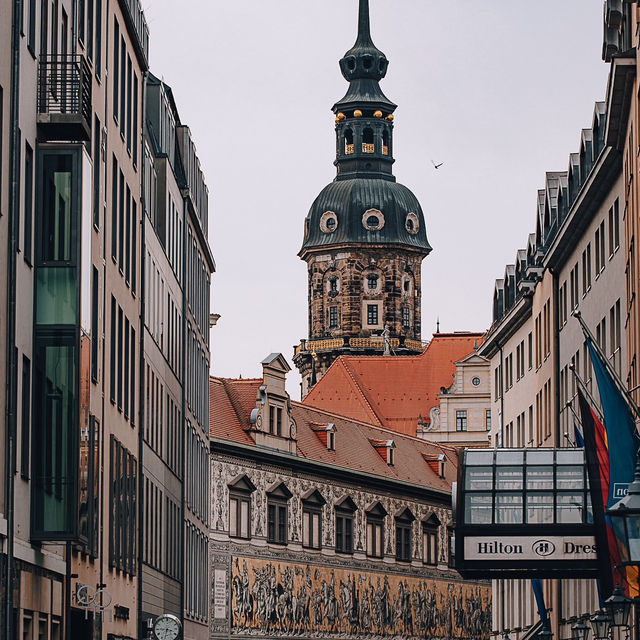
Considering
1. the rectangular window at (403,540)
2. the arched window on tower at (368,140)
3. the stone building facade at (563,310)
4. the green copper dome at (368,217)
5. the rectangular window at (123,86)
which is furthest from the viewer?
the arched window on tower at (368,140)

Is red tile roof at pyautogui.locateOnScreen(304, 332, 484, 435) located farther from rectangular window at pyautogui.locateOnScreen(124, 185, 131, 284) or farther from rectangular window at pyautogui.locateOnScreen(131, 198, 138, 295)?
rectangular window at pyautogui.locateOnScreen(124, 185, 131, 284)

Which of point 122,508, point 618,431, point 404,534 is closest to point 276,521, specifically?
point 404,534

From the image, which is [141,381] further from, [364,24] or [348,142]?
[364,24]

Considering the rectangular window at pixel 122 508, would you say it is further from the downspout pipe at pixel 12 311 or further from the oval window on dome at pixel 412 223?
the oval window on dome at pixel 412 223

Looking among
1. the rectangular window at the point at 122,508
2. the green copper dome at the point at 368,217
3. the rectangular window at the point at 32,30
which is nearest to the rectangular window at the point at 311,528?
the rectangular window at the point at 122,508

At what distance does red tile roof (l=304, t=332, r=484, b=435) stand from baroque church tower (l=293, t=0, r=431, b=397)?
→ 15124mm

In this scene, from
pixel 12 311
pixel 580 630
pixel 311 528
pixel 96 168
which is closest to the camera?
pixel 12 311

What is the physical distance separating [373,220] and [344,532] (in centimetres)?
6837

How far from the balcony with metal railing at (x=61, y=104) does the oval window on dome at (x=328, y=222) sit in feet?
427

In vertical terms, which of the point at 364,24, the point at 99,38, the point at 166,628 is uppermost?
the point at 364,24

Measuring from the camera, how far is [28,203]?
26.8 m

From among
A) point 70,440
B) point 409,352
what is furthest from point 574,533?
point 409,352

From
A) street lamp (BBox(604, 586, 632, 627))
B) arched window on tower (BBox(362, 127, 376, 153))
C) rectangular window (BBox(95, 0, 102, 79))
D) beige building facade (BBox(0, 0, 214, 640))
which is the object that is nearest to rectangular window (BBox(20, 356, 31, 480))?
beige building facade (BBox(0, 0, 214, 640))

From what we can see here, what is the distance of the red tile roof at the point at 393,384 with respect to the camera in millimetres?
137750
